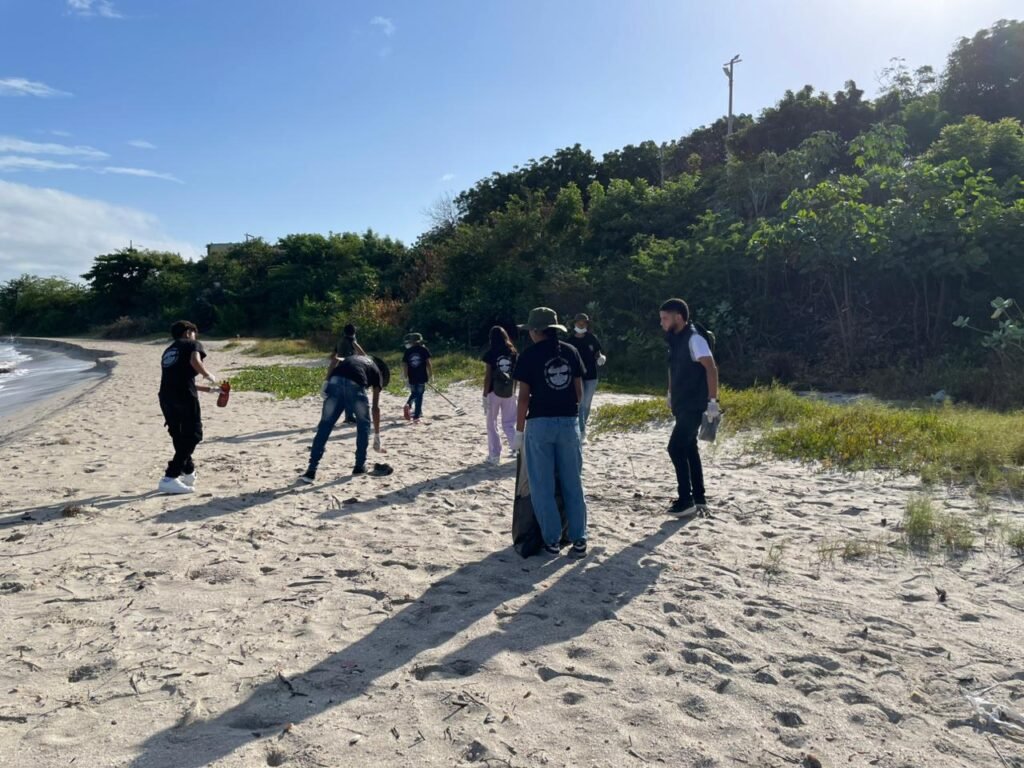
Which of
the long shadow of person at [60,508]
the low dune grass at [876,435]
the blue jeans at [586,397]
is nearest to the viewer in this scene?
the long shadow of person at [60,508]

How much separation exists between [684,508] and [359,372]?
3.60 metres

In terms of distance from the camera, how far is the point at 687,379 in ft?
18.6

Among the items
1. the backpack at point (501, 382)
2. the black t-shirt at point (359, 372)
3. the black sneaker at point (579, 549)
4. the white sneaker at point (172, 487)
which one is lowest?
the black sneaker at point (579, 549)

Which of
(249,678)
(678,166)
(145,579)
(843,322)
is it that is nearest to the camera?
(249,678)

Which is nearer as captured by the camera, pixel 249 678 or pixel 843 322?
pixel 249 678

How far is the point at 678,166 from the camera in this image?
35.3 meters

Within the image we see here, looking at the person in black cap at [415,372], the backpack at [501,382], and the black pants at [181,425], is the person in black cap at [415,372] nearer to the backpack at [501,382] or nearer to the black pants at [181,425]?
the backpack at [501,382]

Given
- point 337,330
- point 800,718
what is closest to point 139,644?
point 800,718

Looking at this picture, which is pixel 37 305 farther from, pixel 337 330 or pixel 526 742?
pixel 526 742

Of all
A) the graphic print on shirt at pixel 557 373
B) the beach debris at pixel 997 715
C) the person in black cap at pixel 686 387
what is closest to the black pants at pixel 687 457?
the person in black cap at pixel 686 387

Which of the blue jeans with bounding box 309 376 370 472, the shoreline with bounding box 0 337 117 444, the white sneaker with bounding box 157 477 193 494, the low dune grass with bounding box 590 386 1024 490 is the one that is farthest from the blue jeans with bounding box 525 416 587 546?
the shoreline with bounding box 0 337 117 444

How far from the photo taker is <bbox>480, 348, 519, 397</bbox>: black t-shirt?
8086 millimetres

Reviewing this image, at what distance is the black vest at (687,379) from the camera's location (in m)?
5.61

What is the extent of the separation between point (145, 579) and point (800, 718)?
4.14 m
